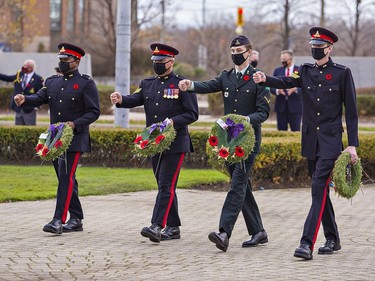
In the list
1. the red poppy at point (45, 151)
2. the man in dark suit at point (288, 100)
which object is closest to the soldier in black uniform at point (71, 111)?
the red poppy at point (45, 151)

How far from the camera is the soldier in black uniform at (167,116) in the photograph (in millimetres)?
10312

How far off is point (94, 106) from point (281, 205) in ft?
11.6

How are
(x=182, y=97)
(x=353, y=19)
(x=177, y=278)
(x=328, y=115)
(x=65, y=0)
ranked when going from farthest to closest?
(x=65, y=0), (x=353, y=19), (x=182, y=97), (x=328, y=115), (x=177, y=278)

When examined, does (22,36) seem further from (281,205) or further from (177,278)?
(177,278)

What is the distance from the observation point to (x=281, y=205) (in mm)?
13281

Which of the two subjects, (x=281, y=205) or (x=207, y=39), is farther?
(x=207, y=39)

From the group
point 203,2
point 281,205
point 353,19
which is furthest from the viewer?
point 203,2

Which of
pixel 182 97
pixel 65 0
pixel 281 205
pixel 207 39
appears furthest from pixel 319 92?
pixel 65 0

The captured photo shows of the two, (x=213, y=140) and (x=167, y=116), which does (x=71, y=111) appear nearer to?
(x=167, y=116)

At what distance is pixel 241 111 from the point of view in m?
9.98

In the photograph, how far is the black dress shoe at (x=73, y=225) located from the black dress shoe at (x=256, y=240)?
1928 mm

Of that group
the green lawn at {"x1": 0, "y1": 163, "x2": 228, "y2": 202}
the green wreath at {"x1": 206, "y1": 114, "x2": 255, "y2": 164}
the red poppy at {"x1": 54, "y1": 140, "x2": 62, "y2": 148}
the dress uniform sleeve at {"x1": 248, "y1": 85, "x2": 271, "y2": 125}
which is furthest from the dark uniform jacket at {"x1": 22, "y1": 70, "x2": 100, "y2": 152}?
the green lawn at {"x1": 0, "y1": 163, "x2": 228, "y2": 202}

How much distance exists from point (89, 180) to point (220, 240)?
5882mm

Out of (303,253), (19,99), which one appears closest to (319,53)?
(303,253)
